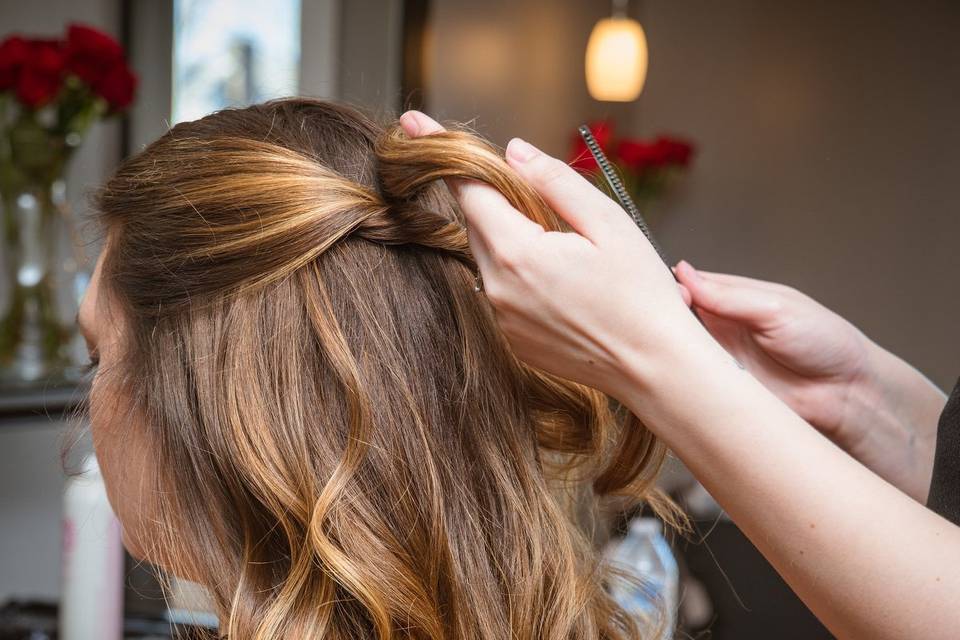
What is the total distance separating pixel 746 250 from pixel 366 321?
2.70 m

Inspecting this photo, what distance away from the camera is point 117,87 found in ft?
4.75

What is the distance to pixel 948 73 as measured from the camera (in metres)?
2.75

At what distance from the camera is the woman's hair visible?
70 cm

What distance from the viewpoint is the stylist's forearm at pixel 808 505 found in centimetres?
53

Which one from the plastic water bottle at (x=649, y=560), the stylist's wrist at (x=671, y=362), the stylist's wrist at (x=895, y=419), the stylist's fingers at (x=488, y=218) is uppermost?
the stylist's fingers at (x=488, y=218)

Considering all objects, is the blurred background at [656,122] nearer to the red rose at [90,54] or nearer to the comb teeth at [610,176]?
the red rose at [90,54]

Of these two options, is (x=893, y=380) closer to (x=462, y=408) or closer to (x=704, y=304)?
(x=704, y=304)

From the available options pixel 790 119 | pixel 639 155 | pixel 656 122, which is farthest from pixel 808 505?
pixel 656 122

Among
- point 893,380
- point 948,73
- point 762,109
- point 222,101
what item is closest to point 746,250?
point 762,109

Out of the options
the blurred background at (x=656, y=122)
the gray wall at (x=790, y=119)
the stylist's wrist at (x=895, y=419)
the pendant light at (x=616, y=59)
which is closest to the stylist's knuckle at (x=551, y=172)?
the stylist's wrist at (x=895, y=419)

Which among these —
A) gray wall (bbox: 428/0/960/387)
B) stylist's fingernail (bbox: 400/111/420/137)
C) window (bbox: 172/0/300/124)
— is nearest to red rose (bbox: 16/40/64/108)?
window (bbox: 172/0/300/124)

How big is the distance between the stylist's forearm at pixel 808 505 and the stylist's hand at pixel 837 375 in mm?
332

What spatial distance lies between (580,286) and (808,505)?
0.60ft

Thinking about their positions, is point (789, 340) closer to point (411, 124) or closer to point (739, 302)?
point (739, 302)
